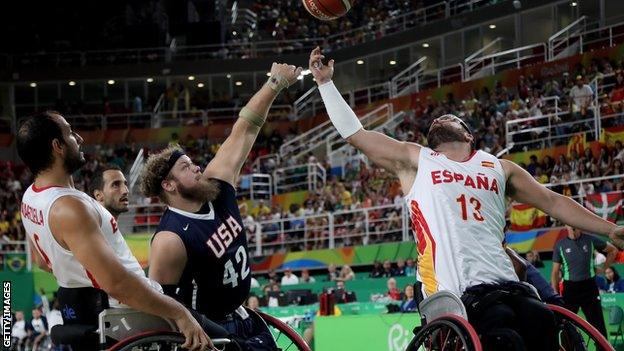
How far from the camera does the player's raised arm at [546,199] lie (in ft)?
25.0

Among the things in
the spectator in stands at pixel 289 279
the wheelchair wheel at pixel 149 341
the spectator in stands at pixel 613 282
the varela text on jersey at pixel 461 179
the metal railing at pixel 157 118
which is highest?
the metal railing at pixel 157 118

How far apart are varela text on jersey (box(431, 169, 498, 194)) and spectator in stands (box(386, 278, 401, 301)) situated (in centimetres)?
1345

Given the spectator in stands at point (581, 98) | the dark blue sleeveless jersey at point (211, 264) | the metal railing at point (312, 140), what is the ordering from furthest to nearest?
the metal railing at point (312, 140) < the spectator in stands at point (581, 98) < the dark blue sleeveless jersey at point (211, 264)

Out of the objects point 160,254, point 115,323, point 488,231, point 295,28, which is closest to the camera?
point 115,323

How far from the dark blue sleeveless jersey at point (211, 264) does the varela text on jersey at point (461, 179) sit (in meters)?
1.39

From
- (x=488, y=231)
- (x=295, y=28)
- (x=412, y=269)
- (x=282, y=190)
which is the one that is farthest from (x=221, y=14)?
(x=488, y=231)

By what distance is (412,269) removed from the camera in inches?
918

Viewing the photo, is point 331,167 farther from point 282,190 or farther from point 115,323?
point 115,323

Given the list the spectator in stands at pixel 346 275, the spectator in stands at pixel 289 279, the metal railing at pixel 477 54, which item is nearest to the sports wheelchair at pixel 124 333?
the spectator in stands at pixel 346 275

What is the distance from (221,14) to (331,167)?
1688cm

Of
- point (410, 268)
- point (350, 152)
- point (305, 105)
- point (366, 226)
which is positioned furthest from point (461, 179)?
point (305, 105)

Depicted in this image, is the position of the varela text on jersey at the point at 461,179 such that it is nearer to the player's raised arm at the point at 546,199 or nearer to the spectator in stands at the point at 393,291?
the player's raised arm at the point at 546,199

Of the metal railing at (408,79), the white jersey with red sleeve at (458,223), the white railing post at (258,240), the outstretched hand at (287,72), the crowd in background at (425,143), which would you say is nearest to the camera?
the white jersey with red sleeve at (458,223)

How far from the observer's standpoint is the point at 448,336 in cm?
672
